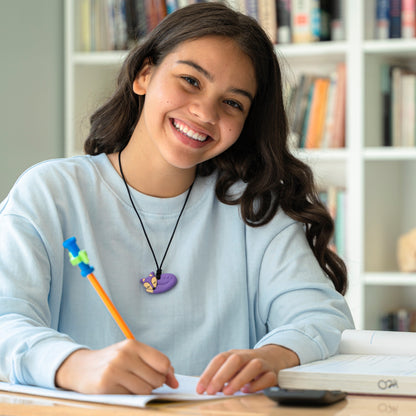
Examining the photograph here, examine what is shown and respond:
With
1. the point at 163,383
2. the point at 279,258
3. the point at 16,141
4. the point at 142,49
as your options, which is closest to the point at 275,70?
the point at 142,49

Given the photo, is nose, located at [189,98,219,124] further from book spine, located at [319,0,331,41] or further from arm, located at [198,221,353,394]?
book spine, located at [319,0,331,41]

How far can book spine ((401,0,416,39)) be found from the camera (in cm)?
261

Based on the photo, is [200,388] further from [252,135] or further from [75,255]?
[252,135]

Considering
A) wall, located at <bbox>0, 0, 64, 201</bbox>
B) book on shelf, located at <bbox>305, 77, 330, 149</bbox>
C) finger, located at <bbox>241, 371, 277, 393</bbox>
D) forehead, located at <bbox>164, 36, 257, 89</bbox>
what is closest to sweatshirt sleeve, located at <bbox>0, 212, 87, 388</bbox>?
finger, located at <bbox>241, 371, 277, 393</bbox>

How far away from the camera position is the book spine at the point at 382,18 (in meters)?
2.63

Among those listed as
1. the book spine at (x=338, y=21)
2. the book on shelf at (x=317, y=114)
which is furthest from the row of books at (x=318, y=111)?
the book spine at (x=338, y=21)

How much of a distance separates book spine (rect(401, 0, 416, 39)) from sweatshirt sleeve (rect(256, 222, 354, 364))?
146 cm

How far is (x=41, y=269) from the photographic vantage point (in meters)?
1.18

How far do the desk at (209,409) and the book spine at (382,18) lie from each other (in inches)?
80.5

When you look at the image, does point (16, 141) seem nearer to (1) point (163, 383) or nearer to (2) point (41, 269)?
(2) point (41, 269)

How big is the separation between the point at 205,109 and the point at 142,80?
21 cm

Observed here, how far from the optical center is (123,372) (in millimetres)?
837

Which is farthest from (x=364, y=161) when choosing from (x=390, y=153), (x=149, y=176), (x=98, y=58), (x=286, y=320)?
(x=286, y=320)

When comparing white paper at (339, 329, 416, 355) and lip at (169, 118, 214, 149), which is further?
lip at (169, 118, 214, 149)
